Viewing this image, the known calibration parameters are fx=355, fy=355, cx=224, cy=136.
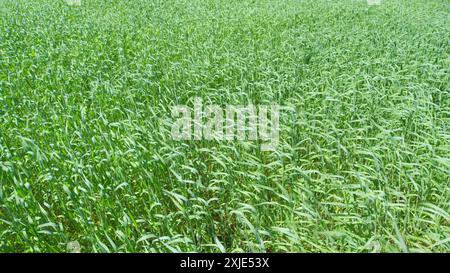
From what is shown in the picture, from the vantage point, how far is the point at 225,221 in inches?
112

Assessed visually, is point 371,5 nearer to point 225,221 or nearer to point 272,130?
point 272,130

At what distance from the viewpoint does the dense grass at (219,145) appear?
2551mm

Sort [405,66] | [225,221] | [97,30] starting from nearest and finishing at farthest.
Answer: [225,221] < [405,66] < [97,30]

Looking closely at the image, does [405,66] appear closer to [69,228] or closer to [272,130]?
[272,130]

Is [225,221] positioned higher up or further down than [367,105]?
further down

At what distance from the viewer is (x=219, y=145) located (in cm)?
370

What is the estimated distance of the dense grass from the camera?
8.37 ft

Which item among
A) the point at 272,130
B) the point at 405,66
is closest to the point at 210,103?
the point at 272,130
